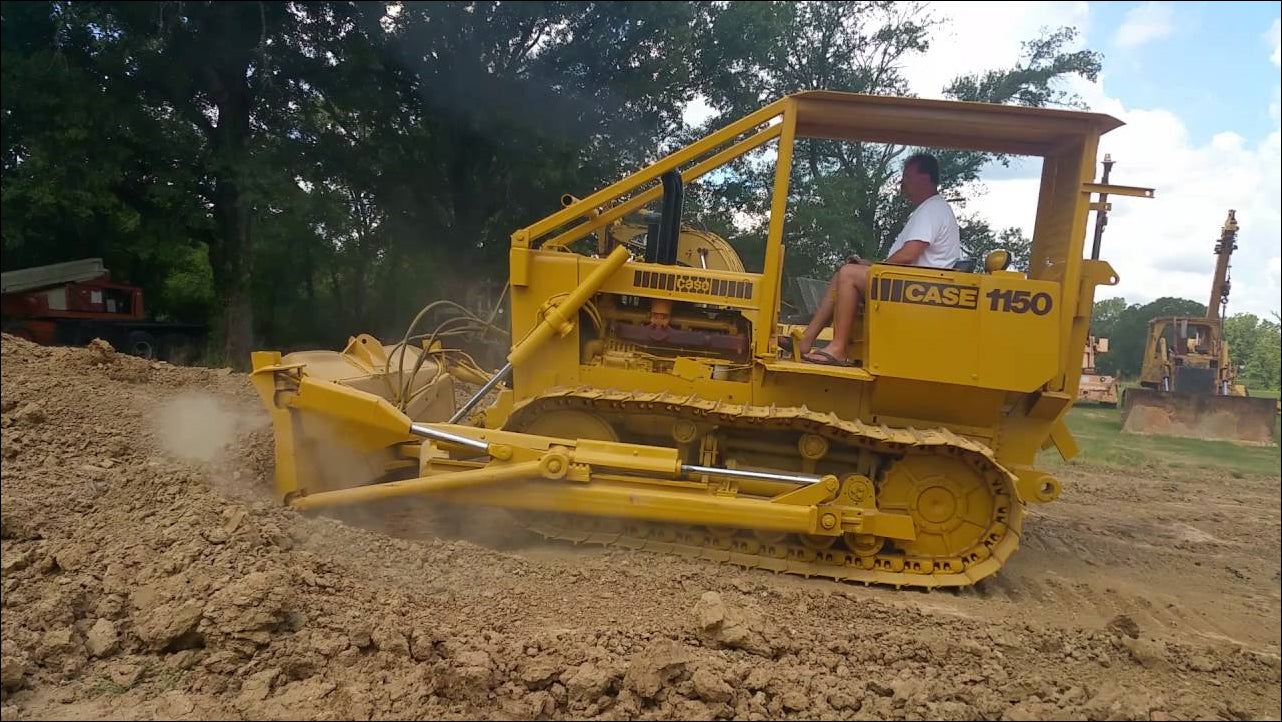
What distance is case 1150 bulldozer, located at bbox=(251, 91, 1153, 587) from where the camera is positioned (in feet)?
13.8

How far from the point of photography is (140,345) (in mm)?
12164

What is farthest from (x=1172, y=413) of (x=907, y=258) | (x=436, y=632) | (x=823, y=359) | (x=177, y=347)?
(x=177, y=347)

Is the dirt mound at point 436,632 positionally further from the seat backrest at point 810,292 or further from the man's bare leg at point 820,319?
the seat backrest at point 810,292

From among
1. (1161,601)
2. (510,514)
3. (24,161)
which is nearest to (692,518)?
(510,514)

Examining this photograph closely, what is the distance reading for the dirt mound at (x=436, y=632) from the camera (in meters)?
2.79

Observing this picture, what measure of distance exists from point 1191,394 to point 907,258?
9291 millimetres

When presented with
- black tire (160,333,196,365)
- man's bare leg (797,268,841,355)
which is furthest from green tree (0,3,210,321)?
man's bare leg (797,268,841,355)

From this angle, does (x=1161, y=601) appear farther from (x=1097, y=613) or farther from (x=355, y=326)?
(x=355, y=326)

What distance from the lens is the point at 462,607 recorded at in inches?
139

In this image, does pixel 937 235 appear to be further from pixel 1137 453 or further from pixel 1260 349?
pixel 1137 453

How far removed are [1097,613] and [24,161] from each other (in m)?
12.0

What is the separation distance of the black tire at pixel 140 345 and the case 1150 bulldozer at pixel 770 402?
30.0 ft

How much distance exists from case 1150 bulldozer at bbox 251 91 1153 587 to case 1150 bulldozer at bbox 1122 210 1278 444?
14.1ft

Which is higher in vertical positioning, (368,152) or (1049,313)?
(368,152)
